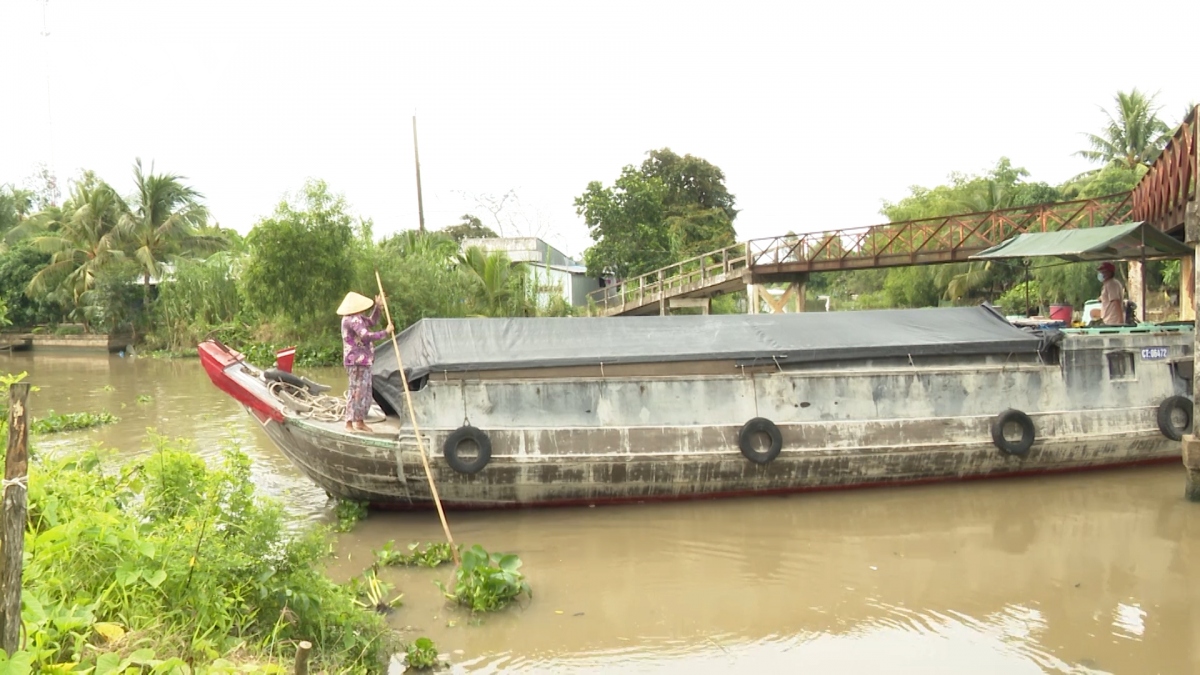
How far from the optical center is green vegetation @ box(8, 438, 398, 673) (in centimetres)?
330

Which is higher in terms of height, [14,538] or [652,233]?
[652,233]

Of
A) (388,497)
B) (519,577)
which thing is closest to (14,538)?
(519,577)

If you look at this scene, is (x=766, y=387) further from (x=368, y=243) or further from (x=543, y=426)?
(x=368, y=243)

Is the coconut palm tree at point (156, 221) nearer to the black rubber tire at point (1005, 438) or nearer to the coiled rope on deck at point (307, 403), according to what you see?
the coiled rope on deck at point (307, 403)

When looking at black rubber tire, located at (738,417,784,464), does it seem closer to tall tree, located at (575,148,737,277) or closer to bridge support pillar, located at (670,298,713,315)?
bridge support pillar, located at (670,298,713,315)

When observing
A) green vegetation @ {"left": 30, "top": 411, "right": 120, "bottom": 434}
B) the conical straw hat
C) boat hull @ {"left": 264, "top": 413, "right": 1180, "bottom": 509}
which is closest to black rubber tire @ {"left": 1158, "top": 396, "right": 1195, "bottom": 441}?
boat hull @ {"left": 264, "top": 413, "right": 1180, "bottom": 509}

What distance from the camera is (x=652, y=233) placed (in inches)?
1161

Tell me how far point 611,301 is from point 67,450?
17561 millimetres

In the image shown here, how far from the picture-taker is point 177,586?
3762 millimetres

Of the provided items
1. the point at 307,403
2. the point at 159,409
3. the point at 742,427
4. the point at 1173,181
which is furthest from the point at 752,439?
the point at 159,409

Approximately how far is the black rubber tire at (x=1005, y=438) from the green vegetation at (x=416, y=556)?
547cm

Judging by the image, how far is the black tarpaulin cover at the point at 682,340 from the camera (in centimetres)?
777

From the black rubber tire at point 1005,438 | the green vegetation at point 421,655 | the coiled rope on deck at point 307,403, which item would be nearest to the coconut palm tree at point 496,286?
the coiled rope on deck at point 307,403

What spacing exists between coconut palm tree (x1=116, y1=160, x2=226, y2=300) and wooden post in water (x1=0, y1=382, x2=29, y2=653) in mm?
30399
